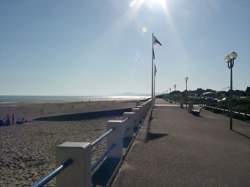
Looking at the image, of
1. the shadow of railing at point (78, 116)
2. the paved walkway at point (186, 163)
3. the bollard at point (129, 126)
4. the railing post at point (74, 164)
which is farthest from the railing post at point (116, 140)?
the shadow of railing at point (78, 116)

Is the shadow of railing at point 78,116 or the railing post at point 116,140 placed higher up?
the railing post at point 116,140

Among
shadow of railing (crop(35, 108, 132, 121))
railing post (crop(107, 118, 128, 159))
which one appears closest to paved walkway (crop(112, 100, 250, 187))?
railing post (crop(107, 118, 128, 159))

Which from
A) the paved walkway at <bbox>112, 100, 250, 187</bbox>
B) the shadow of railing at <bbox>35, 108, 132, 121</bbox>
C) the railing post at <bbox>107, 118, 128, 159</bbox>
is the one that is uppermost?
the railing post at <bbox>107, 118, 128, 159</bbox>

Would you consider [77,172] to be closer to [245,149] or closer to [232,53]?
[245,149]

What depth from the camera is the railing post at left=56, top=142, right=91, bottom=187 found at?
4504 mm

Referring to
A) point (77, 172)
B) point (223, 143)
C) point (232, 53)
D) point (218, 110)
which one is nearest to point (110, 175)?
point (77, 172)

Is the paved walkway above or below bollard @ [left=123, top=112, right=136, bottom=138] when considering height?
below

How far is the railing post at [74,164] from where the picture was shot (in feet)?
14.8

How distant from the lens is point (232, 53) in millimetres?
17062

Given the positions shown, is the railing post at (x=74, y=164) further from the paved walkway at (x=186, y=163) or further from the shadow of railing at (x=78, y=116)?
the shadow of railing at (x=78, y=116)

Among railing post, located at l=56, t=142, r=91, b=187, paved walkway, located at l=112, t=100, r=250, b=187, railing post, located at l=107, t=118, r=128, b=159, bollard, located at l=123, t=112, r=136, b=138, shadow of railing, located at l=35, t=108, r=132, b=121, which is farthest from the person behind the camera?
shadow of railing, located at l=35, t=108, r=132, b=121

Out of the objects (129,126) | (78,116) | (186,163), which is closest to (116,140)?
(186,163)

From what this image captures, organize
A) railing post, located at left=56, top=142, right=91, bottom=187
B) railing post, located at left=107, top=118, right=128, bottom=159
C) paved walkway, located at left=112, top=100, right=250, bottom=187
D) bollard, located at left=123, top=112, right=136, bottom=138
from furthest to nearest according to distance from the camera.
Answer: bollard, located at left=123, top=112, right=136, bottom=138 → railing post, located at left=107, top=118, right=128, bottom=159 → paved walkway, located at left=112, top=100, right=250, bottom=187 → railing post, located at left=56, top=142, right=91, bottom=187

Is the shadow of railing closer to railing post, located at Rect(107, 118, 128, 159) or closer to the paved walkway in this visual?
the paved walkway
